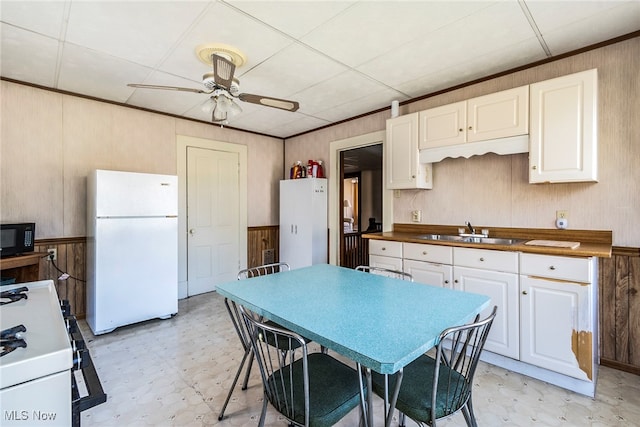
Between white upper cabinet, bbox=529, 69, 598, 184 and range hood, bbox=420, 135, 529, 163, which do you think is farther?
range hood, bbox=420, 135, 529, 163

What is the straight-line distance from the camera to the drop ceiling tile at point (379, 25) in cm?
187

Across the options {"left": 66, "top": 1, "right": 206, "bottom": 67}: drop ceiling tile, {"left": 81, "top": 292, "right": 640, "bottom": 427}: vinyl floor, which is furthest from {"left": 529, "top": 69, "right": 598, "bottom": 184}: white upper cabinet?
{"left": 66, "top": 1, "right": 206, "bottom": 67}: drop ceiling tile

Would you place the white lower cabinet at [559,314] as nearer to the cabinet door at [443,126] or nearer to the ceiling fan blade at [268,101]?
the cabinet door at [443,126]

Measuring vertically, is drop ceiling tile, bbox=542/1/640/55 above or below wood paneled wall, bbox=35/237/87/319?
above

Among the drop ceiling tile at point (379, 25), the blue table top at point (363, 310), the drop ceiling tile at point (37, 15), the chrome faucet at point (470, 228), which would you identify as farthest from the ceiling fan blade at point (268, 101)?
the chrome faucet at point (470, 228)

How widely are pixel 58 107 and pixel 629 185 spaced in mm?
5027

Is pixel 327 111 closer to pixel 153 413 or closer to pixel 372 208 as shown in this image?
pixel 153 413

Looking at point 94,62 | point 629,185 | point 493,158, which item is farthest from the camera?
point 493,158

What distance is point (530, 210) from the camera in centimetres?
265

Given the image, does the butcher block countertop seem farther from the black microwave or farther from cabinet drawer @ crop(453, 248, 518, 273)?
the black microwave

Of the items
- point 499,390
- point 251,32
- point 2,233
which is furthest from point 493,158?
point 2,233

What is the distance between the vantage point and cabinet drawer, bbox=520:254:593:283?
196 cm

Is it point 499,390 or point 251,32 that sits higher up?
point 251,32

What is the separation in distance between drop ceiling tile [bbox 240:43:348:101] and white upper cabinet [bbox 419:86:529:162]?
1.00 meters
